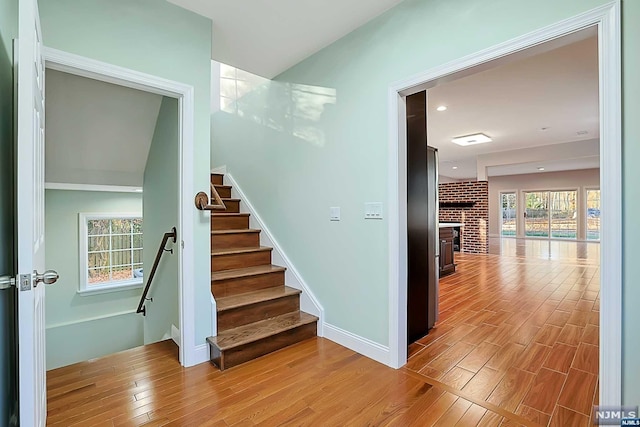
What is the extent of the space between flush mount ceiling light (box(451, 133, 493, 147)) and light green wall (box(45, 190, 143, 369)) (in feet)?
20.8

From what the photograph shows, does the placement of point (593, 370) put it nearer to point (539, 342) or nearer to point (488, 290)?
point (539, 342)

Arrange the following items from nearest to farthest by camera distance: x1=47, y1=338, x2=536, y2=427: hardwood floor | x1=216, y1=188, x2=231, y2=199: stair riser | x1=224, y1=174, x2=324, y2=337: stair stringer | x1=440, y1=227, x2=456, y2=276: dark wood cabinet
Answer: x1=47, y1=338, x2=536, y2=427: hardwood floor → x1=224, y1=174, x2=324, y2=337: stair stringer → x1=216, y1=188, x2=231, y2=199: stair riser → x1=440, y1=227, x2=456, y2=276: dark wood cabinet

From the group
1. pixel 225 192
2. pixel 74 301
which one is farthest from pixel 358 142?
pixel 74 301

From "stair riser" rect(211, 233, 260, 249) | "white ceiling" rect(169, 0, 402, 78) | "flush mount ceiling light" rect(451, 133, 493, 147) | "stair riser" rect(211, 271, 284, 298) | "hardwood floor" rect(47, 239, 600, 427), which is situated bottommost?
"hardwood floor" rect(47, 239, 600, 427)


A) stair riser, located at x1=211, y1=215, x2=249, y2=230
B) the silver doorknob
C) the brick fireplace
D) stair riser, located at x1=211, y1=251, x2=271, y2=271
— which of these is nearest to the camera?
the silver doorknob

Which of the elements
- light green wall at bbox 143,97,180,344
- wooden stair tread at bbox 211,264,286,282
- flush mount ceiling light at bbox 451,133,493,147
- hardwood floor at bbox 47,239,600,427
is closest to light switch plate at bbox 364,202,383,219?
hardwood floor at bbox 47,239,600,427

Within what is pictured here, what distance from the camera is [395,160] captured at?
2.31 meters

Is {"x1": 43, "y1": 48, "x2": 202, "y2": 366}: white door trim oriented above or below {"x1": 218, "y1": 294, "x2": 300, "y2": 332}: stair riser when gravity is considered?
above

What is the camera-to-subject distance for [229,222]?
12.5ft

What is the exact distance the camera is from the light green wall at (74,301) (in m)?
4.87

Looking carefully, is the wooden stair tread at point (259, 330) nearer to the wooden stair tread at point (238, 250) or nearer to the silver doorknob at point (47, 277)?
the wooden stair tread at point (238, 250)

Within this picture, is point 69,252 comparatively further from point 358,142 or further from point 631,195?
Result: point 631,195

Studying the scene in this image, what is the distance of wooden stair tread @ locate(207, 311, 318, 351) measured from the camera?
2.38 m

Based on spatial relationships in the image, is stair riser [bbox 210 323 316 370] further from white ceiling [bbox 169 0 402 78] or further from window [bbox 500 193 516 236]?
window [bbox 500 193 516 236]
